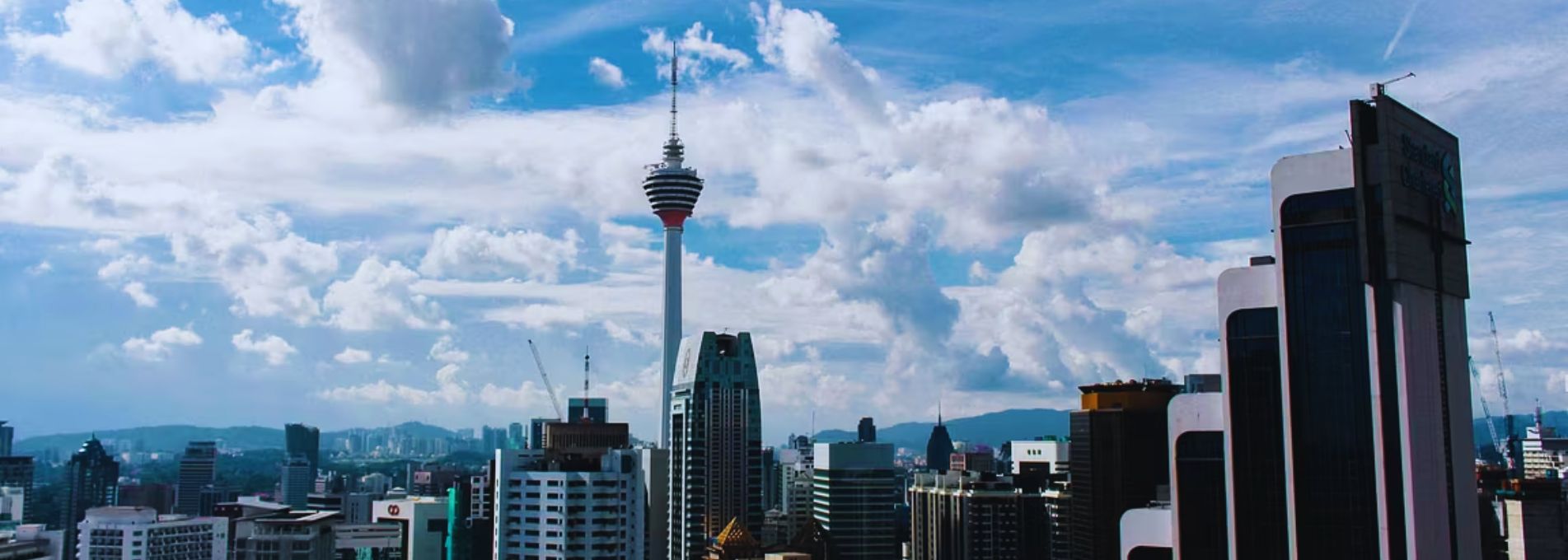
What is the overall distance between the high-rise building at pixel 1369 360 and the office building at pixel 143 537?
109m

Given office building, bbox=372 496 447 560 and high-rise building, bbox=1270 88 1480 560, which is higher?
high-rise building, bbox=1270 88 1480 560

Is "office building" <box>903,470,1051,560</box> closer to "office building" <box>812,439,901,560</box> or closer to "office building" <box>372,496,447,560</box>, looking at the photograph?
"office building" <box>812,439,901,560</box>

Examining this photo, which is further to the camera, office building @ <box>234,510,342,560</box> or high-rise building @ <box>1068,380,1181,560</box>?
high-rise building @ <box>1068,380,1181,560</box>

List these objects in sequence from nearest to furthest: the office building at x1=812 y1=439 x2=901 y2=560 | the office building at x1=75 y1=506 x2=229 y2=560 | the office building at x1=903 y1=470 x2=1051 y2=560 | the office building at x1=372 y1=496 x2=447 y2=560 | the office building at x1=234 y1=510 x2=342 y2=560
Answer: the office building at x1=234 y1=510 x2=342 y2=560 < the office building at x1=75 y1=506 x2=229 y2=560 < the office building at x1=903 y1=470 x2=1051 y2=560 < the office building at x1=812 y1=439 x2=901 y2=560 < the office building at x1=372 y1=496 x2=447 y2=560

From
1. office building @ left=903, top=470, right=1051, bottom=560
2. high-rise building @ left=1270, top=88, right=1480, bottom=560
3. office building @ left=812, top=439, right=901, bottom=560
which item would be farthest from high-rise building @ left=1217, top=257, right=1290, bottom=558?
office building @ left=812, top=439, right=901, bottom=560

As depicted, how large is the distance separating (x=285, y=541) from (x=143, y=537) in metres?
14.4

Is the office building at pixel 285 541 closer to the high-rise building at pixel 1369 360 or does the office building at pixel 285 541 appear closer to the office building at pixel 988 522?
the office building at pixel 988 522

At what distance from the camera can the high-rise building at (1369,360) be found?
57031 millimetres

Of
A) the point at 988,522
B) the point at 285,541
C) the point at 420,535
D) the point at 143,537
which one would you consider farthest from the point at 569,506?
the point at 420,535

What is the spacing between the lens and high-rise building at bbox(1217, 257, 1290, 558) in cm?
6028

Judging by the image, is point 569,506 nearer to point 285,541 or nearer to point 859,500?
point 285,541

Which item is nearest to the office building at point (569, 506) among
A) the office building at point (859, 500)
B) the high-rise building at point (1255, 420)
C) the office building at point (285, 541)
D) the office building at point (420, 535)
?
the office building at point (285, 541)

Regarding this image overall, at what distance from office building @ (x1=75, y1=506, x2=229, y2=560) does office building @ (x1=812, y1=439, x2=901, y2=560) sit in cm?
8113

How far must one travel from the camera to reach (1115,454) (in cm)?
15662
